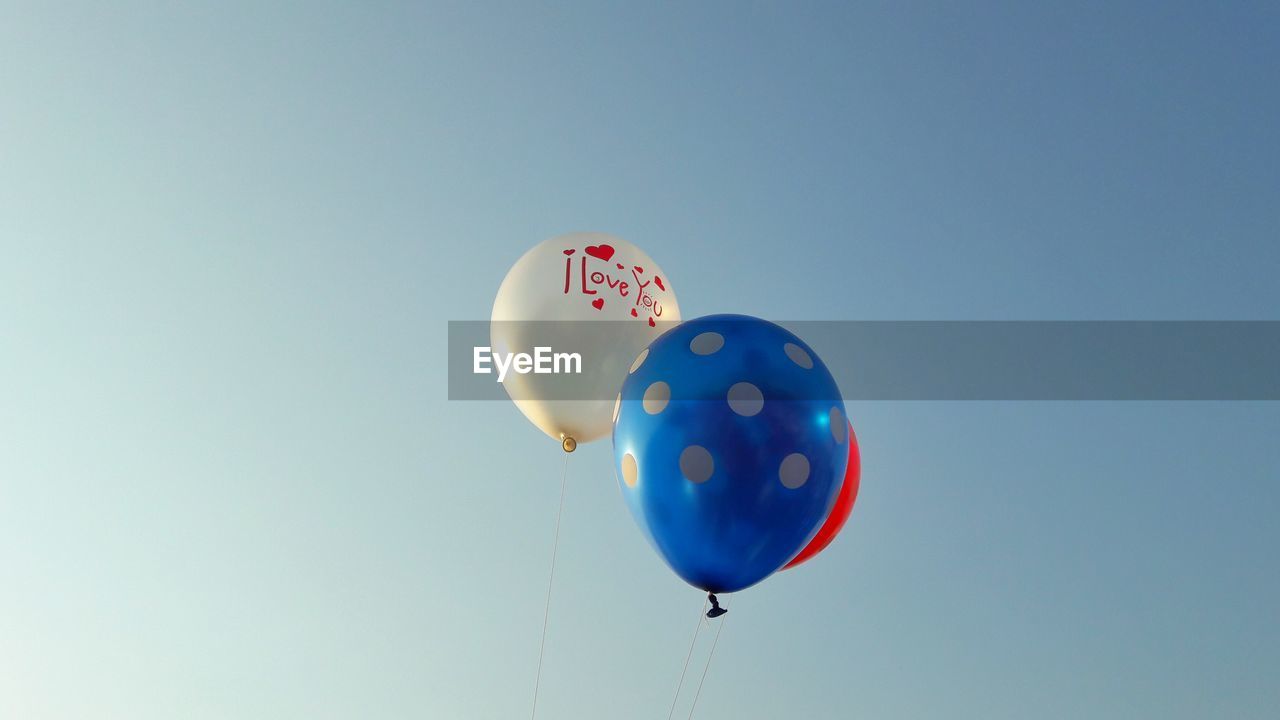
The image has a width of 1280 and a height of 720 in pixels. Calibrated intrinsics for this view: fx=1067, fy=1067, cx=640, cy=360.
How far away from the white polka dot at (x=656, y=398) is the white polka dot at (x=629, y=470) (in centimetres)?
9

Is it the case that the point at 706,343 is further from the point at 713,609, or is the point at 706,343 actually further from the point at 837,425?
the point at 713,609

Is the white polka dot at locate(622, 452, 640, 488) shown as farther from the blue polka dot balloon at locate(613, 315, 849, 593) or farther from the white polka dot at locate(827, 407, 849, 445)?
the white polka dot at locate(827, 407, 849, 445)

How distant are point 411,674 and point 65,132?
1.89 meters

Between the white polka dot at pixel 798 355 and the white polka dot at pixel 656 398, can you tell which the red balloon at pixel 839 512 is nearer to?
the white polka dot at pixel 798 355

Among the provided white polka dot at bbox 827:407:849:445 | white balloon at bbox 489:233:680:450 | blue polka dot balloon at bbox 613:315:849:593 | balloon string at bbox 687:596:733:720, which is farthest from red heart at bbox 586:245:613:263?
balloon string at bbox 687:596:733:720

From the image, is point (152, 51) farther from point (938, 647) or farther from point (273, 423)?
point (938, 647)

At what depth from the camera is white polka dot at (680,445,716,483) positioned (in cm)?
169

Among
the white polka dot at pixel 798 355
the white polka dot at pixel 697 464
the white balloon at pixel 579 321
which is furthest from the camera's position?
the white balloon at pixel 579 321

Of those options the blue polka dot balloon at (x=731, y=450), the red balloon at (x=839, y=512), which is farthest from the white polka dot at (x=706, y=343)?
the red balloon at (x=839, y=512)

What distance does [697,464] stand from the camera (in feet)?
5.57

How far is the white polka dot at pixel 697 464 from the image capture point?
169 cm

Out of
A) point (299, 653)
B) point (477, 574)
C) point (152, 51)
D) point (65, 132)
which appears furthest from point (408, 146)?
point (299, 653)

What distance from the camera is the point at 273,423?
316 cm

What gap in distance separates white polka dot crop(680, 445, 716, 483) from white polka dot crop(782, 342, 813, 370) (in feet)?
0.77
